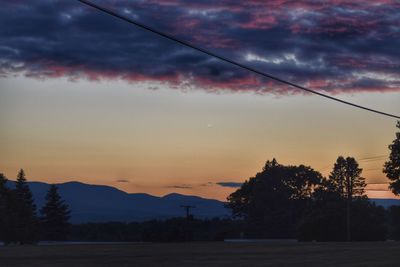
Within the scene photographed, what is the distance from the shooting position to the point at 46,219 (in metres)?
131

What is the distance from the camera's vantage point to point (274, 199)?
125 metres

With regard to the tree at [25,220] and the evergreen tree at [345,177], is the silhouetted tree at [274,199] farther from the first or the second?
the tree at [25,220]

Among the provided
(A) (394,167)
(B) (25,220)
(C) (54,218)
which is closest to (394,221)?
(A) (394,167)

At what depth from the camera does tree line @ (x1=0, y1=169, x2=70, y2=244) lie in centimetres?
9619

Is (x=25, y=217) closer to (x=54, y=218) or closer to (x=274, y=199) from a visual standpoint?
(x=54, y=218)

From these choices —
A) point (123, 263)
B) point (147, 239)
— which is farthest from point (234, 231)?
point (123, 263)

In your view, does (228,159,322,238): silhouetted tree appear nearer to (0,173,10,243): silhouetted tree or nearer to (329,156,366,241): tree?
(329,156,366,241): tree

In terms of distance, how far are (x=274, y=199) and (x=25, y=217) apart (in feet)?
145

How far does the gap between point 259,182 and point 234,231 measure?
12.0m

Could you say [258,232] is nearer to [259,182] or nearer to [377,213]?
[259,182]

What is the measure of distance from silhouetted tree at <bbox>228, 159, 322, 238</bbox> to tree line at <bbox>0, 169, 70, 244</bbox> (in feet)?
106

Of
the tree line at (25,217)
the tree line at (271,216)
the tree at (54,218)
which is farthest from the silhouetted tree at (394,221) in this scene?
the tree at (54,218)

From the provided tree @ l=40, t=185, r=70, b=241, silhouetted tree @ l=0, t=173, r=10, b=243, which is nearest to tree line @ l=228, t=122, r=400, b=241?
tree @ l=40, t=185, r=70, b=241

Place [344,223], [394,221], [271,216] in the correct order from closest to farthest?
[344,223], [394,221], [271,216]
